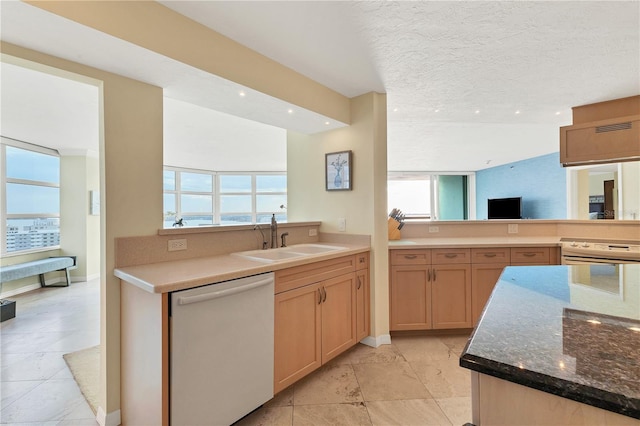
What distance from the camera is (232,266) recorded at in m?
1.69

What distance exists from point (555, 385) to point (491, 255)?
2.60m

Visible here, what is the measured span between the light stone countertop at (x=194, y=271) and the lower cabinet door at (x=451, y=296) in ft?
4.49

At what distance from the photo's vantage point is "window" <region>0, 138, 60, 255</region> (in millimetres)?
4418

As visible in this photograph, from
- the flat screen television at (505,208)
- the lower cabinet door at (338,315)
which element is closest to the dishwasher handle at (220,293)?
the lower cabinet door at (338,315)

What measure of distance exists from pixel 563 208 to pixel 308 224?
611 centimetres

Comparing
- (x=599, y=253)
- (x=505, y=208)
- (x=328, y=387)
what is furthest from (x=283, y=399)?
(x=505, y=208)

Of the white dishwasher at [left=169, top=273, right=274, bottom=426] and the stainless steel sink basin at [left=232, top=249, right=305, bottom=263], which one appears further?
the stainless steel sink basin at [left=232, top=249, right=305, bottom=263]

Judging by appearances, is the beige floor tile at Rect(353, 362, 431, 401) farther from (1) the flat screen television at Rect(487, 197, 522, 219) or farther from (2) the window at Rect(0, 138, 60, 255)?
(1) the flat screen television at Rect(487, 197, 522, 219)

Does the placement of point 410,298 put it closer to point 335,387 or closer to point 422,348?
point 422,348

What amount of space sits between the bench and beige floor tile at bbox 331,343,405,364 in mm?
5010

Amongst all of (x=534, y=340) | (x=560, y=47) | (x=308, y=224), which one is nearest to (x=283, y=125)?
(x=308, y=224)

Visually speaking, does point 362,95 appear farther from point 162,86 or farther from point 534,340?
point 534,340

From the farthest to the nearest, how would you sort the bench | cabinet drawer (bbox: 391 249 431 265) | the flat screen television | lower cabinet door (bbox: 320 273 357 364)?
the flat screen television, the bench, cabinet drawer (bbox: 391 249 431 265), lower cabinet door (bbox: 320 273 357 364)

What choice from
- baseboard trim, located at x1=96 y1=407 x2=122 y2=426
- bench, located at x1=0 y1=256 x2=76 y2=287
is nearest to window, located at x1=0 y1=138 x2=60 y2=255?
bench, located at x1=0 y1=256 x2=76 y2=287
